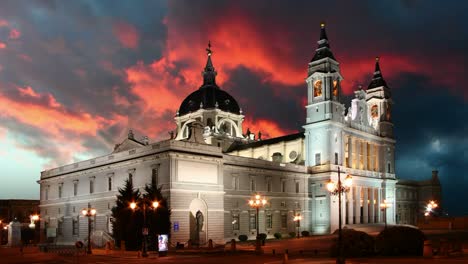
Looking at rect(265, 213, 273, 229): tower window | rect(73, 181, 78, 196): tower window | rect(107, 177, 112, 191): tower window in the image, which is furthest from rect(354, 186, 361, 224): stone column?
rect(73, 181, 78, 196): tower window

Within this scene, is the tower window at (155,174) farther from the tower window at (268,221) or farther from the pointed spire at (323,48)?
the pointed spire at (323,48)

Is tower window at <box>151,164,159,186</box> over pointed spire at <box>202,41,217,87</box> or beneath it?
beneath

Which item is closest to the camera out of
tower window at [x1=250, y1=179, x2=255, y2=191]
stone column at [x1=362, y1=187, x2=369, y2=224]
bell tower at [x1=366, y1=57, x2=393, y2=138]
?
tower window at [x1=250, y1=179, x2=255, y2=191]

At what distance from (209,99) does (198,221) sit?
158 ft

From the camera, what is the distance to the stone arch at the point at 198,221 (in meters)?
56.9

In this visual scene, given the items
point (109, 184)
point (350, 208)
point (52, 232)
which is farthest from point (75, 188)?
point (350, 208)

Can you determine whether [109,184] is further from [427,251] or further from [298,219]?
[427,251]

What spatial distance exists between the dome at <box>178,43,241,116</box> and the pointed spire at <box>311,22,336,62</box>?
82.4 feet

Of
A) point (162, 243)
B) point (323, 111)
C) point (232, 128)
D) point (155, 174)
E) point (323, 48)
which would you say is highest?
point (323, 48)

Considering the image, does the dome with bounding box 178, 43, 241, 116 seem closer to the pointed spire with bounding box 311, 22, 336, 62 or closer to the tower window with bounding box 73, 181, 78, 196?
the pointed spire with bounding box 311, 22, 336, 62

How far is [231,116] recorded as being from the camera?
102875 mm

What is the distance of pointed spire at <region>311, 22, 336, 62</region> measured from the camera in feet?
272

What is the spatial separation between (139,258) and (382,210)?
6095 centimetres

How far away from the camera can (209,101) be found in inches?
4045
